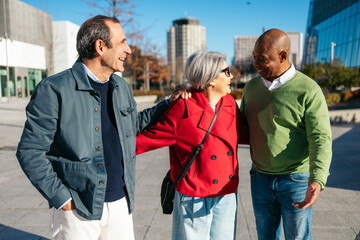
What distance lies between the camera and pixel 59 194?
1.85 m

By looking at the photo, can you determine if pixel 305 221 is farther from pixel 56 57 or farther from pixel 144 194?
pixel 56 57

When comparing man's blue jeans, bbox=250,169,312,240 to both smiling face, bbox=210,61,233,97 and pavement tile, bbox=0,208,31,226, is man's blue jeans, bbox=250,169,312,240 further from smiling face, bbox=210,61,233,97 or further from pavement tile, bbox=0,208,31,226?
pavement tile, bbox=0,208,31,226

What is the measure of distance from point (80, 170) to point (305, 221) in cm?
161

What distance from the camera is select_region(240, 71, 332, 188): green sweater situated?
2139mm

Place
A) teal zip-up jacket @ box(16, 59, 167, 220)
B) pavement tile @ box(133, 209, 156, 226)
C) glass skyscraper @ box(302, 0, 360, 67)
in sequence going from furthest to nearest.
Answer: glass skyscraper @ box(302, 0, 360, 67), pavement tile @ box(133, 209, 156, 226), teal zip-up jacket @ box(16, 59, 167, 220)

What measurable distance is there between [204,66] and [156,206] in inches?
108

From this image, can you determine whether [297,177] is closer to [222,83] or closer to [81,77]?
[222,83]

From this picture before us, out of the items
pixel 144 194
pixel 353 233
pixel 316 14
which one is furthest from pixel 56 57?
pixel 316 14

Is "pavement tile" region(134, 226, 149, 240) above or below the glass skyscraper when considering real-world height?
below

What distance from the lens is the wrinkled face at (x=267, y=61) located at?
2273 mm

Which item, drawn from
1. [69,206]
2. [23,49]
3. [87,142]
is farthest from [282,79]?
[23,49]

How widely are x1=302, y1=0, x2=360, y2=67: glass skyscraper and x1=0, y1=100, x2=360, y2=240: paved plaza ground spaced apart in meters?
33.2

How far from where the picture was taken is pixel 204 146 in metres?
2.28

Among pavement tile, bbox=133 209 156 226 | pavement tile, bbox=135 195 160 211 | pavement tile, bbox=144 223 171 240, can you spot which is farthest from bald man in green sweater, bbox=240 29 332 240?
pavement tile, bbox=135 195 160 211
